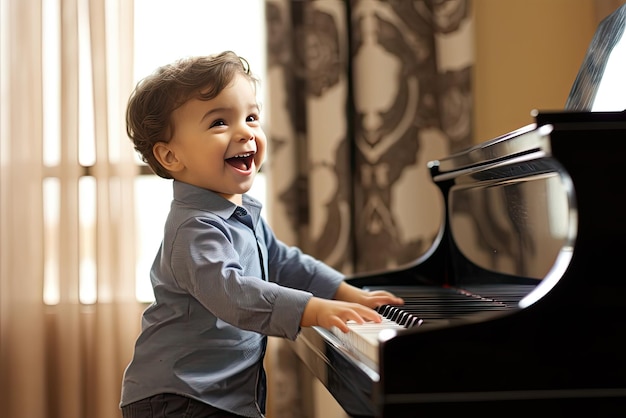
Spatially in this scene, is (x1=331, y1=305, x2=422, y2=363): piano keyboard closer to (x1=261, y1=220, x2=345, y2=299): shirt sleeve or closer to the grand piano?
the grand piano

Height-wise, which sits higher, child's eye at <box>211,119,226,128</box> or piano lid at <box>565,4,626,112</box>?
piano lid at <box>565,4,626,112</box>

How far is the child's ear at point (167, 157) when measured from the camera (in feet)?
5.65

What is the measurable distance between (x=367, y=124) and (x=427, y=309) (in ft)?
4.35

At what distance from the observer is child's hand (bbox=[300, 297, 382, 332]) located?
4.29 ft

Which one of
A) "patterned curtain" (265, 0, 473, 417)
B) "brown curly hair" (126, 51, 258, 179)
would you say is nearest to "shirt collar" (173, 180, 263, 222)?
"brown curly hair" (126, 51, 258, 179)

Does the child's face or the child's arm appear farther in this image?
the child's face

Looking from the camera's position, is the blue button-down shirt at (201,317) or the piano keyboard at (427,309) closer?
the piano keyboard at (427,309)

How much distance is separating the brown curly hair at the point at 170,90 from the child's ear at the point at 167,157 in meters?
0.01

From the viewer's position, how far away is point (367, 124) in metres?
2.72

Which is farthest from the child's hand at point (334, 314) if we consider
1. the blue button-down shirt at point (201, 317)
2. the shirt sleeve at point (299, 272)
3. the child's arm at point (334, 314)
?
the shirt sleeve at point (299, 272)

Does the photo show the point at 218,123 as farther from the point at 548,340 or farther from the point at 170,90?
the point at 548,340

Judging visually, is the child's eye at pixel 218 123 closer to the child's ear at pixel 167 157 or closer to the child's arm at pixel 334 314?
the child's ear at pixel 167 157

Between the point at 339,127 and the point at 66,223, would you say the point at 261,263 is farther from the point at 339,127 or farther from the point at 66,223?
the point at 66,223

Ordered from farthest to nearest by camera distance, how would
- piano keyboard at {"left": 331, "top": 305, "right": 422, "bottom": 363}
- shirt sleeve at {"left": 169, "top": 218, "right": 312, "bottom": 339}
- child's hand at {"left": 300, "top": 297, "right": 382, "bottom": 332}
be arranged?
1. shirt sleeve at {"left": 169, "top": 218, "right": 312, "bottom": 339}
2. child's hand at {"left": 300, "top": 297, "right": 382, "bottom": 332}
3. piano keyboard at {"left": 331, "top": 305, "right": 422, "bottom": 363}
